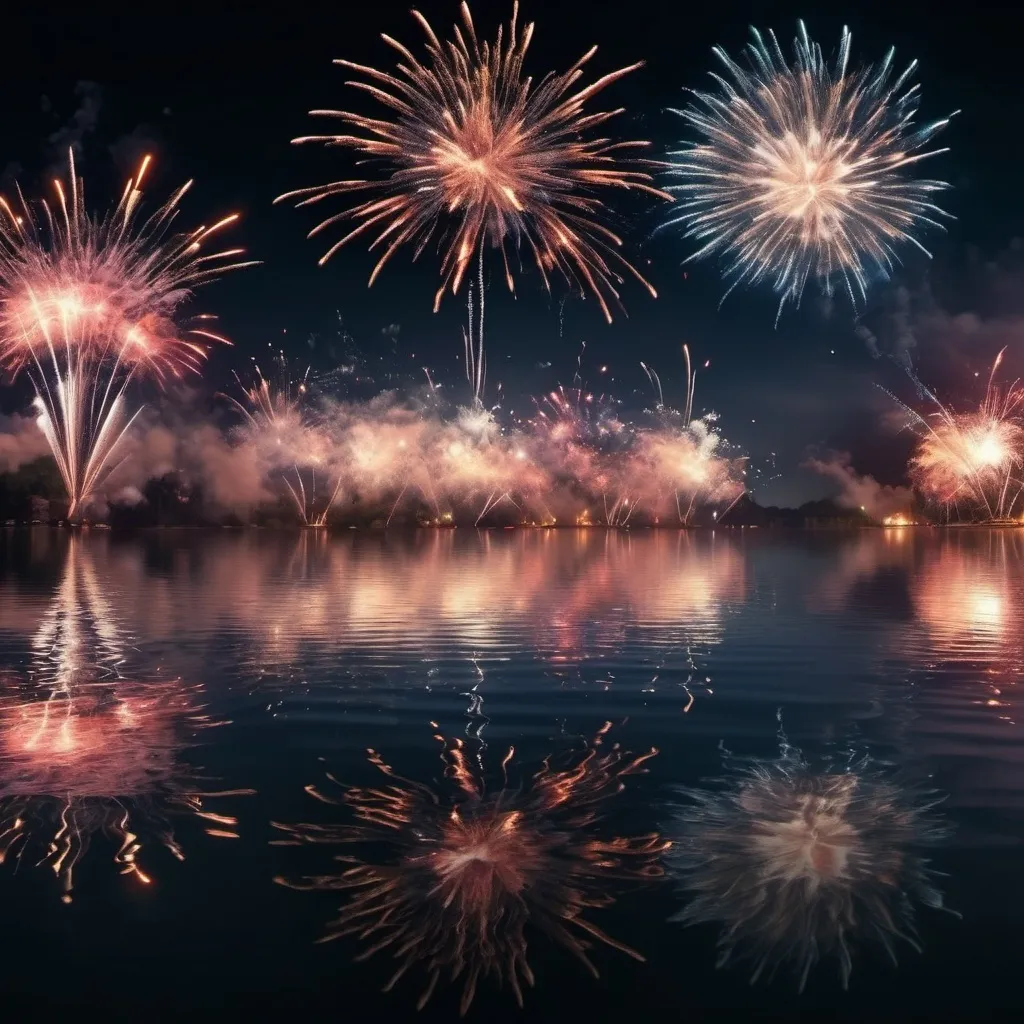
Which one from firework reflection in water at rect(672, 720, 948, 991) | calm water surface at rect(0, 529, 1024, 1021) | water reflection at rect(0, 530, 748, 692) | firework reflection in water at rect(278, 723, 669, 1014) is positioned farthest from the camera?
water reflection at rect(0, 530, 748, 692)

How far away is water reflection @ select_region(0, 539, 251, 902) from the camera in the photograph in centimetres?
1036

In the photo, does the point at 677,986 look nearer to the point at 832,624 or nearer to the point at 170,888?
the point at 170,888

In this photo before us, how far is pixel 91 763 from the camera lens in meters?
13.5

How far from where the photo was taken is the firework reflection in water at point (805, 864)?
816 cm

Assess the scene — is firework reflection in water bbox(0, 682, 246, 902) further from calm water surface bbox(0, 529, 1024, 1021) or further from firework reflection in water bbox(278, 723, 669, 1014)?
firework reflection in water bbox(278, 723, 669, 1014)

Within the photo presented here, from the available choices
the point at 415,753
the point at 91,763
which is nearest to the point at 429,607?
the point at 415,753

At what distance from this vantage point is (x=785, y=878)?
9.25 meters

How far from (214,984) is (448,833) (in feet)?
10.9

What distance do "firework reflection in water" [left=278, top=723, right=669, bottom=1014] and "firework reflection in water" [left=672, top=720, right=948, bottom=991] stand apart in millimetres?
701

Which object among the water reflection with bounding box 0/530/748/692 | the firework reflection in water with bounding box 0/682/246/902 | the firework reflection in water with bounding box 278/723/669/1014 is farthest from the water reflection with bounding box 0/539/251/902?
the water reflection with bounding box 0/530/748/692

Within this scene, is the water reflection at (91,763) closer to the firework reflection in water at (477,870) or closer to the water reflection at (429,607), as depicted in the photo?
the firework reflection in water at (477,870)

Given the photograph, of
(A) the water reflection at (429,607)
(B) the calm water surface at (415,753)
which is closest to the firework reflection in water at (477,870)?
(B) the calm water surface at (415,753)

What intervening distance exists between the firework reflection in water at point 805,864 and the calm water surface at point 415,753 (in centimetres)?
20

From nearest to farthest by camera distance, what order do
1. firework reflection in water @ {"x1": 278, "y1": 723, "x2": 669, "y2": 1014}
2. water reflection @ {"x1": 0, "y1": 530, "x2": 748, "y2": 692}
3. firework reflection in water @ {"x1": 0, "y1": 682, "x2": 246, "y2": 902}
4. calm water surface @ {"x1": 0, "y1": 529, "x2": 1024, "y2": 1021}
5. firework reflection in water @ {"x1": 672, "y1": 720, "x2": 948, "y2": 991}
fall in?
calm water surface @ {"x1": 0, "y1": 529, "x2": 1024, "y2": 1021} → firework reflection in water @ {"x1": 278, "y1": 723, "x2": 669, "y2": 1014} → firework reflection in water @ {"x1": 672, "y1": 720, "x2": 948, "y2": 991} → firework reflection in water @ {"x1": 0, "y1": 682, "x2": 246, "y2": 902} → water reflection @ {"x1": 0, "y1": 530, "x2": 748, "y2": 692}
